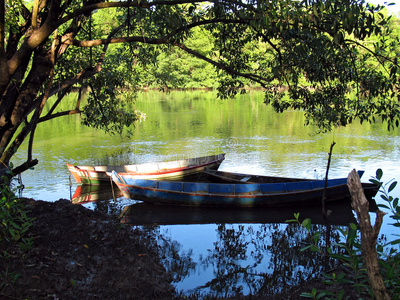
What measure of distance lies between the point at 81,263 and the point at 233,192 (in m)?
7.34

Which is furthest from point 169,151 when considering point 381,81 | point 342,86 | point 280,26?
point 280,26

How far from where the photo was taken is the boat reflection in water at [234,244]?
7.75m

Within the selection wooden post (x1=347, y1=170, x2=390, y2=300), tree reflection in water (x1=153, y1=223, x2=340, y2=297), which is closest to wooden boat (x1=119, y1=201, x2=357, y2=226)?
tree reflection in water (x1=153, y1=223, x2=340, y2=297)

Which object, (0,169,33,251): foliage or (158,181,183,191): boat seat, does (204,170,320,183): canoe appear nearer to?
(158,181,183,191): boat seat

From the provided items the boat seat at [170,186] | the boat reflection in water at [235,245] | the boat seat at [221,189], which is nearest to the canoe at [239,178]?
the boat reflection in water at [235,245]

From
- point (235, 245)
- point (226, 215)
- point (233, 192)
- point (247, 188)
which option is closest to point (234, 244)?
point (235, 245)

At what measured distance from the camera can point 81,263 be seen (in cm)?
660

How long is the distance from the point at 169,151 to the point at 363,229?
18717mm

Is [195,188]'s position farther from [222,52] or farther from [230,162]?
[230,162]

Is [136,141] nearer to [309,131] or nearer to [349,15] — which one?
[309,131]

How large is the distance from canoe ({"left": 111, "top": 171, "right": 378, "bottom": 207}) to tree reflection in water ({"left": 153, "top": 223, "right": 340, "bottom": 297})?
202cm

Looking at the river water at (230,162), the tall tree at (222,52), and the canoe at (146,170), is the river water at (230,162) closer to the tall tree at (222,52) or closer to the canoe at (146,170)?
the canoe at (146,170)

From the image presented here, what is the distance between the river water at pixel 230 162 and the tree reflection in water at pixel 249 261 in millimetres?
22

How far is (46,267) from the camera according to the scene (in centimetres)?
606
